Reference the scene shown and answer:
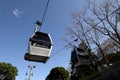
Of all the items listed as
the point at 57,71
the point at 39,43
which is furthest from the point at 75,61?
the point at 57,71

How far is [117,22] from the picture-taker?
2395 centimetres

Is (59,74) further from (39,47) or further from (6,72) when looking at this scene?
(39,47)

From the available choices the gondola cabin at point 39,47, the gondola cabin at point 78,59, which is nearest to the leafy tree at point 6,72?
the gondola cabin at point 78,59

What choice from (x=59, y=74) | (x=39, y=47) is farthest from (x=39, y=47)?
(x=59, y=74)

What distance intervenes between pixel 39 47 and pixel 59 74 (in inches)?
1322

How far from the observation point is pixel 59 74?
4244cm

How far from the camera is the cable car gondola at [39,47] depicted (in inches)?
376

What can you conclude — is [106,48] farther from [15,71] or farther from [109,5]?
[15,71]

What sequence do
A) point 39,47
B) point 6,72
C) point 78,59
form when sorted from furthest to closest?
point 6,72, point 78,59, point 39,47

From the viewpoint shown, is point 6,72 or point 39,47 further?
point 6,72

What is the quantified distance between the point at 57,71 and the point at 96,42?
19.4 m

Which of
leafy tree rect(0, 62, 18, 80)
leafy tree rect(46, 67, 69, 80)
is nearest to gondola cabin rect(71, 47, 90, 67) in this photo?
leafy tree rect(46, 67, 69, 80)

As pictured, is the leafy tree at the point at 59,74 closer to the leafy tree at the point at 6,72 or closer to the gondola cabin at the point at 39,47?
the leafy tree at the point at 6,72

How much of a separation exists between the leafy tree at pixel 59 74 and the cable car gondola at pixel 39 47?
33.1 metres
